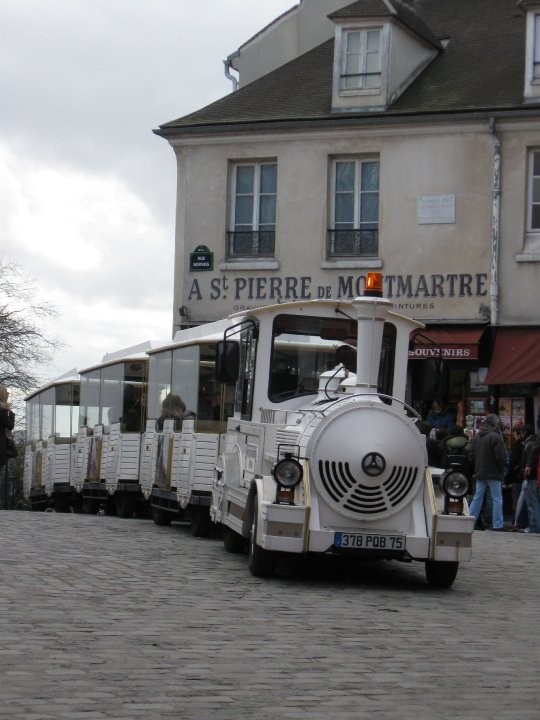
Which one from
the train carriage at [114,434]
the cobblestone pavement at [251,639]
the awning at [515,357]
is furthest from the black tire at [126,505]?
the cobblestone pavement at [251,639]

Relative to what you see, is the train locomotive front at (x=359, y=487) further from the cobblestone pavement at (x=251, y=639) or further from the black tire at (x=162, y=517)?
the black tire at (x=162, y=517)

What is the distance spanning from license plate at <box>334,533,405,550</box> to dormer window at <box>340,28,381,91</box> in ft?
59.3

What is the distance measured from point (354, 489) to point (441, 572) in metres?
1.13

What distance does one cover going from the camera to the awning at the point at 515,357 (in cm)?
2645

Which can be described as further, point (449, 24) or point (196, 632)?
point (449, 24)

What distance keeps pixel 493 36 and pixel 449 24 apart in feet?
4.89

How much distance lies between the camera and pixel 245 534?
43.2 feet

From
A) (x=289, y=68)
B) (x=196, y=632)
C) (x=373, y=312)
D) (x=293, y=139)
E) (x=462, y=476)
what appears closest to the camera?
(x=196, y=632)

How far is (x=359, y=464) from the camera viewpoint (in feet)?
40.3

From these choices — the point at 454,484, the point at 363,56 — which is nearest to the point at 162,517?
the point at 454,484

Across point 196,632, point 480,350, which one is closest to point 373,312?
point 196,632

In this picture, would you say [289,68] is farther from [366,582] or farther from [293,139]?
[366,582]

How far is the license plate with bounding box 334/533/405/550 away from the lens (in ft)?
40.2

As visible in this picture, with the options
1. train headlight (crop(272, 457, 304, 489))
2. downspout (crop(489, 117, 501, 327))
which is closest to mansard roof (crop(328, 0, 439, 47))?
downspout (crop(489, 117, 501, 327))
